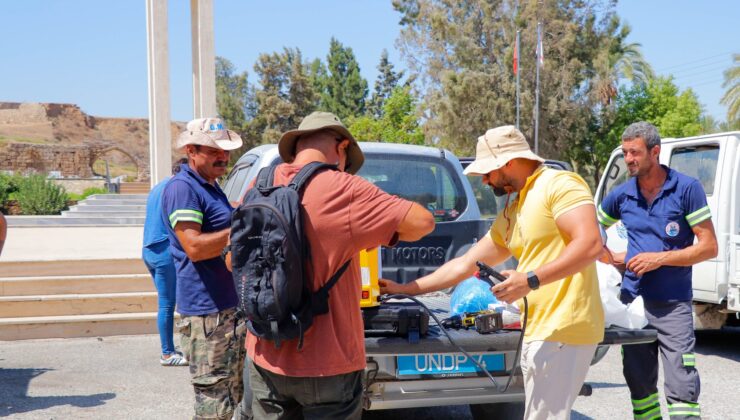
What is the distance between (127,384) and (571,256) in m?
4.64

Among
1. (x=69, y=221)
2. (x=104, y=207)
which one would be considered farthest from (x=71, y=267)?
(x=104, y=207)

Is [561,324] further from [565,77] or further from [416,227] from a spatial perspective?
[565,77]

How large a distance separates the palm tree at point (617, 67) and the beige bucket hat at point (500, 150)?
123 ft

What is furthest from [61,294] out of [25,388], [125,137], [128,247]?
[125,137]

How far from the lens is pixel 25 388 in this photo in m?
6.04

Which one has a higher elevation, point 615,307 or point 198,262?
point 198,262

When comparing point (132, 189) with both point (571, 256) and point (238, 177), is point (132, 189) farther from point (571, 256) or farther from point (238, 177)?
point (571, 256)

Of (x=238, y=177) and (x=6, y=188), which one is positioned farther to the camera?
(x=6, y=188)

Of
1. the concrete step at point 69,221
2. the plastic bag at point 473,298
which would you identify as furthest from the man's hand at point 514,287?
the concrete step at point 69,221

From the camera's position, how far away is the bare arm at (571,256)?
280cm

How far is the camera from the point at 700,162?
765 cm

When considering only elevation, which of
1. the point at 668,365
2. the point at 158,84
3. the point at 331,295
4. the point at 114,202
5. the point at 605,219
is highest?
the point at 158,84

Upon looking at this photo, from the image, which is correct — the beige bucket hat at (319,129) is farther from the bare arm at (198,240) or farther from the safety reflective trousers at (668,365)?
the safety reflective trousers at (668,365)

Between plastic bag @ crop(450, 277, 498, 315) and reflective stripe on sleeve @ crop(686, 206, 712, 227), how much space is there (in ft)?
3.79
